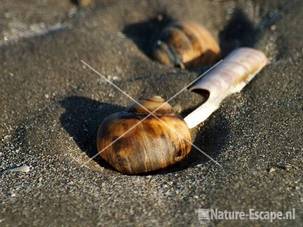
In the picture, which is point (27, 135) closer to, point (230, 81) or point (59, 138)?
point (59, 138)

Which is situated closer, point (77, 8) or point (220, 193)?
point (220, 193)

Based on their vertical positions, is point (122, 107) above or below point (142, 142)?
below

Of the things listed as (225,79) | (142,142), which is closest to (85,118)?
(142,142)

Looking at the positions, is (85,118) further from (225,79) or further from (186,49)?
(186,49)

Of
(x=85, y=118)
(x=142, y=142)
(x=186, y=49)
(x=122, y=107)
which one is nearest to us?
(x=142, y=142)

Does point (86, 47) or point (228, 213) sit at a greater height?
point (86, 47)

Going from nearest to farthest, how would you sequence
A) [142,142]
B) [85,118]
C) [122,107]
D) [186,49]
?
1. [142,142]
2. [85,118]
3. [122,107]
4. [186,49]

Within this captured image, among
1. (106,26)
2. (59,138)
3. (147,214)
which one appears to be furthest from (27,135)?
(106,26)
